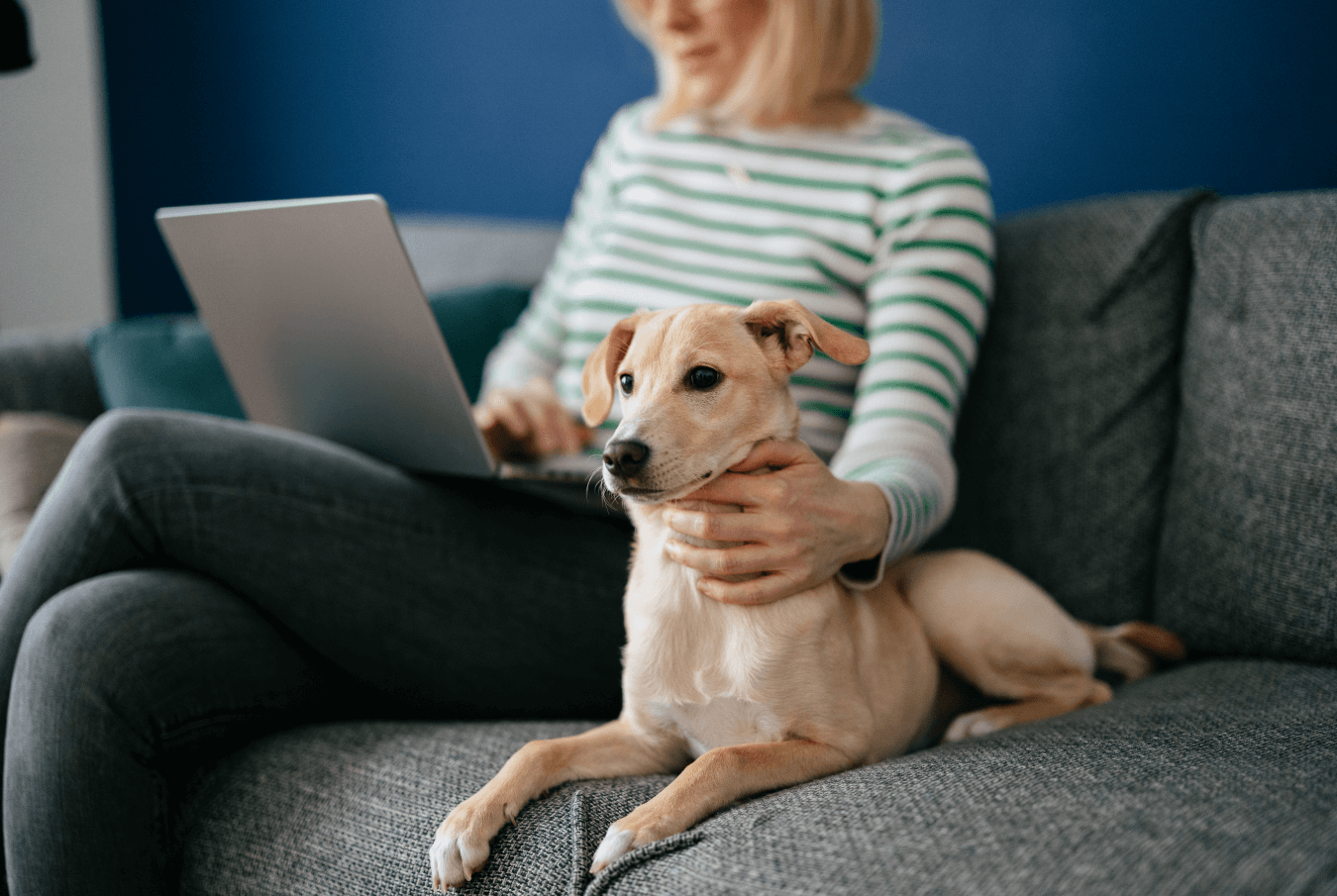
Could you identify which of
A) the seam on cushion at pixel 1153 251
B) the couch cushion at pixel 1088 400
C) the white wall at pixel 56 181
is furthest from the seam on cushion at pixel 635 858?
the white wall at pixel 56 181

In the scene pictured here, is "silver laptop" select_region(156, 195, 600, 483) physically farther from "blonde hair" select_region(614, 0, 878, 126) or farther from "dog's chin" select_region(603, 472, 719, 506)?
"blonde hair" select_region(614, 0, 878, 126)

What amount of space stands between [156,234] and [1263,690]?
3.45 metres

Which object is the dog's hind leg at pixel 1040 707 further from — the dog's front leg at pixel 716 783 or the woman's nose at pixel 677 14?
the woman's nose at pixel 677 14

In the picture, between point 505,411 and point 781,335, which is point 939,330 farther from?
point 505,411

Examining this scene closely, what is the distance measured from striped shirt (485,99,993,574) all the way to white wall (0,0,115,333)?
2.24m

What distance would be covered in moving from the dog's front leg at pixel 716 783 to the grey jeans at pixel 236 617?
0.37 meters

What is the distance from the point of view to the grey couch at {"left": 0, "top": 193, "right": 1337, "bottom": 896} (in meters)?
0.68

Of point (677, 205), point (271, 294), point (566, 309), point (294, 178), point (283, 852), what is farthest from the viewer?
point (294, 178)

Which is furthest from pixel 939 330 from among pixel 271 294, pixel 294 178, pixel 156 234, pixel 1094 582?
pixel 156 234

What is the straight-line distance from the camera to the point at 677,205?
1.54m

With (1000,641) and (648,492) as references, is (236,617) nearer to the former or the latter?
(648,492)

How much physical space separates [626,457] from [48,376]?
1.72 meters

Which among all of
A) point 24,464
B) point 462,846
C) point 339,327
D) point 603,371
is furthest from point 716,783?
point 24,464

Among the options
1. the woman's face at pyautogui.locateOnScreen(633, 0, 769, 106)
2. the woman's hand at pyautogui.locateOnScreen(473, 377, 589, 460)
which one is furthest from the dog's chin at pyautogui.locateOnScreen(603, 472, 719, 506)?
the woman's face at pyautogui.locateOnScreen(633, 0, 769, 106)
